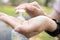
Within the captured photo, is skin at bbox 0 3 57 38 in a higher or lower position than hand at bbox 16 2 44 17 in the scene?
higher

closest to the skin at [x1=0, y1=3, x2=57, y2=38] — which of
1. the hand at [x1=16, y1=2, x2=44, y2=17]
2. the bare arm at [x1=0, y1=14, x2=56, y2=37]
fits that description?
the bare arm at [x1=0, y1=14, x2=56, y2=37]

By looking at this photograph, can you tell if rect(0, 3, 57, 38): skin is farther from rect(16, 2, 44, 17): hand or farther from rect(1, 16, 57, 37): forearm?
rect(16, 2, 44, 17): hand

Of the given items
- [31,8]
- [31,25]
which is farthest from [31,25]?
[31,8]

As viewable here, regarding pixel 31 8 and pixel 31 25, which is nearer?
pixel 31 25

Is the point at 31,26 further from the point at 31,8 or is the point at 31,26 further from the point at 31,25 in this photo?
the point at 31,8

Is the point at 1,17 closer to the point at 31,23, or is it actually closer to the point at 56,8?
the point at 31,23

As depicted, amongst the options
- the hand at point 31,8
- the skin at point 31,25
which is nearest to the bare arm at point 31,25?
the skin at point 31,25

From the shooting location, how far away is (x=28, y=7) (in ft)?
1.99

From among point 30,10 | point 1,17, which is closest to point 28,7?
point 30,10

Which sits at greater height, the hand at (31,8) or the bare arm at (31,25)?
the bare arm at (31,25)

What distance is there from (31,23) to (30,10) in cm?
18

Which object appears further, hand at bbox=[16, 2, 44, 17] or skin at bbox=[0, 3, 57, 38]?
hand at bbox=[16, 2, 44, 17]

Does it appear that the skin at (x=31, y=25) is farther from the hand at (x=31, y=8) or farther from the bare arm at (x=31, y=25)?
the hand at (x=31, y=8)

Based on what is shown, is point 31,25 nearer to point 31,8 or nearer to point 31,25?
point 31,25
